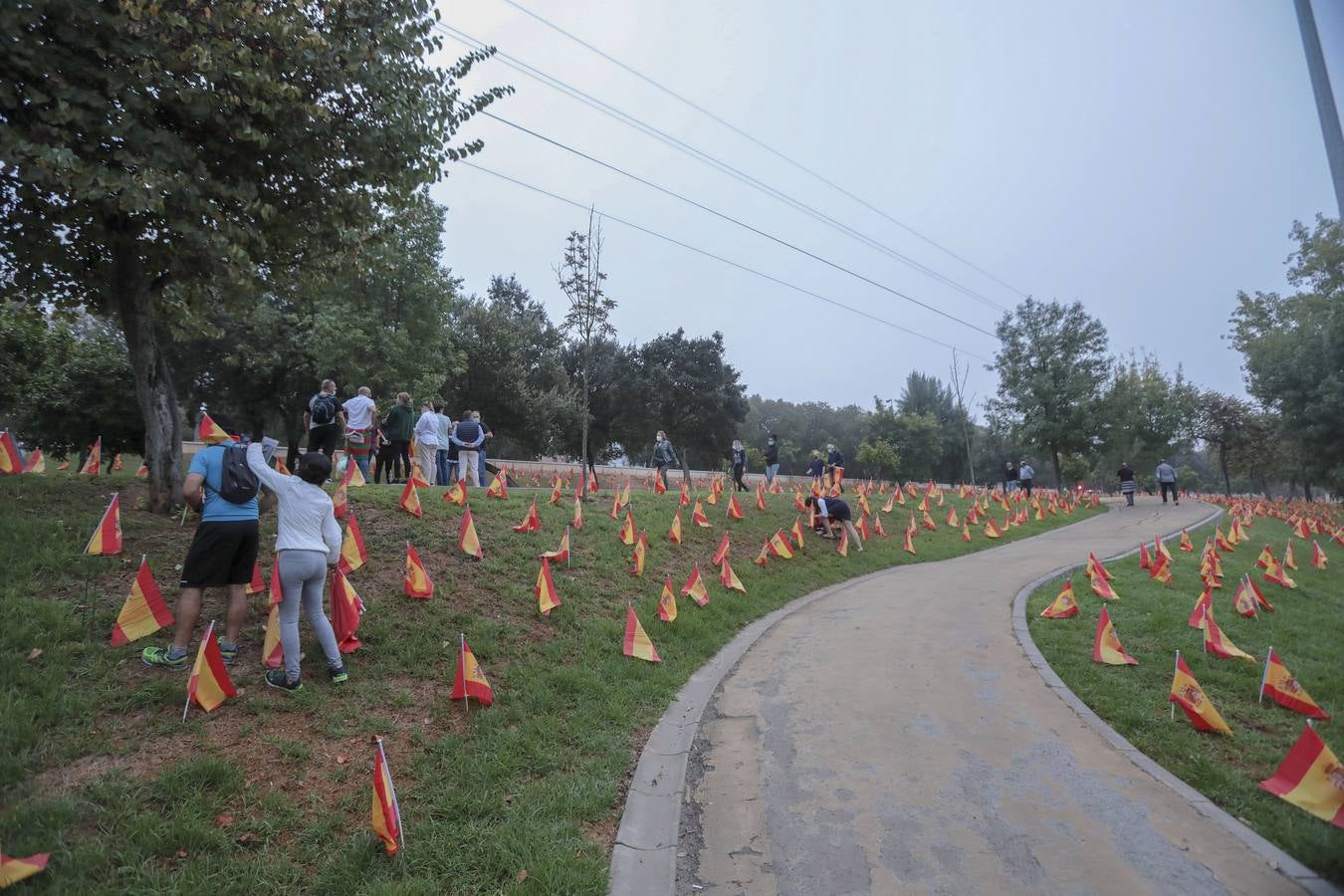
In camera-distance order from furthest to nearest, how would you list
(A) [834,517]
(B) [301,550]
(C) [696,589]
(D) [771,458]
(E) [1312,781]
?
1. (D) [771,458]
2. (A) [834,517]
3. (C) [696,589]
4. (B) [301,550]
5. (E) [1312,781]

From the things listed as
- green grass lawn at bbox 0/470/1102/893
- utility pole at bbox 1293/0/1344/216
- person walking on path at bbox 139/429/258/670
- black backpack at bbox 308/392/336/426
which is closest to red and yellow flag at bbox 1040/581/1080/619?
green grass lawn at bbox 0/470/1102/893

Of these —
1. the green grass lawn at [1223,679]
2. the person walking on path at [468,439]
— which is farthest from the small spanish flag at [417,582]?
the green grass lawn at [1223,679]

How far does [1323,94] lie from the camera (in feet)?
11.4

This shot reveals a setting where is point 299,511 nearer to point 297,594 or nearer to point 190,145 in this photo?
point 297,594

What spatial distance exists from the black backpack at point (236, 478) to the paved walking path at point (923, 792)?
3.84 m

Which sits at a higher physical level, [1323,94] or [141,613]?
[1323,94]

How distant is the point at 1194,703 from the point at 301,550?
6.74 metres

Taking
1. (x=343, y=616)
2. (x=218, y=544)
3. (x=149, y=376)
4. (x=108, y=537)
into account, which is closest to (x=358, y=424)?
(x=149, y=376)

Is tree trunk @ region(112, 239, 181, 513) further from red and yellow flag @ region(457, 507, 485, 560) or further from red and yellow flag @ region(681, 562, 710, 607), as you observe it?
red and yellow flag @ region(681, 562, 710, 607)

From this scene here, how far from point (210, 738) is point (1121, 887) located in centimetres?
515

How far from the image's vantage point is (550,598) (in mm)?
6770

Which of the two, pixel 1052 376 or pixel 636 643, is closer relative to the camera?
pixel 636 643

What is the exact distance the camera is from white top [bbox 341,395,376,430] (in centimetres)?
1004

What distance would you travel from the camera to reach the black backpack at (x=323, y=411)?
889cm
